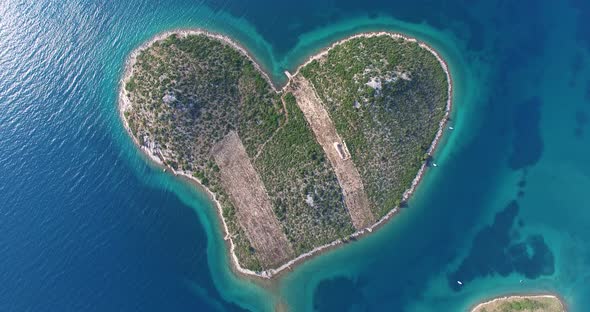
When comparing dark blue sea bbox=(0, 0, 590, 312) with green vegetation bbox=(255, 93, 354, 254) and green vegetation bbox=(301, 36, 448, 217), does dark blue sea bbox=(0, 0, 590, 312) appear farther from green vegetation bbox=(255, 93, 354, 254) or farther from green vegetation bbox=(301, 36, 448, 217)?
green vegetation bbox=(255, 93, 354, 254)

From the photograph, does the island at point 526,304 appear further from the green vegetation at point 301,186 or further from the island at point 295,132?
the green vegetation at point 301,186

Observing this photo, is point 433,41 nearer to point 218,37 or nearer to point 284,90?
point 284,90

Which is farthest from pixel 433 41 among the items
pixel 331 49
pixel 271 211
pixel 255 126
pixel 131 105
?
pixel 131 105

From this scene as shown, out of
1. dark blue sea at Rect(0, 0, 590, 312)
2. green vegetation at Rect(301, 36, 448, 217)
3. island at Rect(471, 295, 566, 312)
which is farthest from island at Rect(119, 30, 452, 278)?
island at Rect(471, 295, 566, 312)

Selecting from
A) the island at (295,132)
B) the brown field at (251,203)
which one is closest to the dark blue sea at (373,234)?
the island at (295,132)

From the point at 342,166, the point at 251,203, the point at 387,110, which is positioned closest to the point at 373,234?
the point at 342,166

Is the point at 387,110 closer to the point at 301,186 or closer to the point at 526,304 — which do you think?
the point at 301,186
